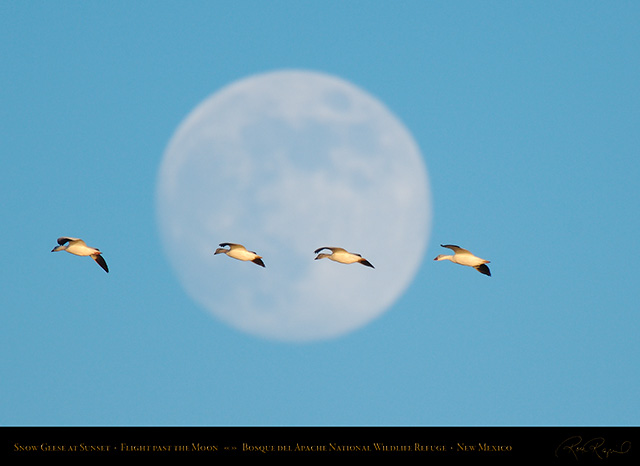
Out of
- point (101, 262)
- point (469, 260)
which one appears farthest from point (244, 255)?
point (469, 260)

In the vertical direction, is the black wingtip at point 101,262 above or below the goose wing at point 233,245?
below

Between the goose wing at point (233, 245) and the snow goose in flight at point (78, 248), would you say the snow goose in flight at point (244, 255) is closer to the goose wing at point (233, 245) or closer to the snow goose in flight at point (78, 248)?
the goose wing at point (233, 245)

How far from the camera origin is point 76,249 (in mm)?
35656

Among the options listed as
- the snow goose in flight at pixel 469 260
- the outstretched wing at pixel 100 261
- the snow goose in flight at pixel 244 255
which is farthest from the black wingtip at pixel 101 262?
the snow goose in flight at pixel 469 260

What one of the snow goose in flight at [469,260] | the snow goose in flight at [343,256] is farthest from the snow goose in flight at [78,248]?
the snow goose in flight at [469,260]

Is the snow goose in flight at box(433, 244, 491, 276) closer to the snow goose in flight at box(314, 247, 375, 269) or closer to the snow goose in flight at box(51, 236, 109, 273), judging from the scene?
the snow goose in flight at box(314, 247, 375, 269)

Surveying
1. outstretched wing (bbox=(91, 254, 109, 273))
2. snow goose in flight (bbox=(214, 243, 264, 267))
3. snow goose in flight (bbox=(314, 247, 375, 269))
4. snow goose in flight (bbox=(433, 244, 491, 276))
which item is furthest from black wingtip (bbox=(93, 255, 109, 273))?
snow goose in flight (bbox=(433, 244, 491, 276))

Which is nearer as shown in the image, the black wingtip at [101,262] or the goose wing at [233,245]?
the goose wing at [233,245]

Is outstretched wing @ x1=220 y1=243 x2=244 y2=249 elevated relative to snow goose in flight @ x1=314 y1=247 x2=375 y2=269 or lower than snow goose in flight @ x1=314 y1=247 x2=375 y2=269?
elevated

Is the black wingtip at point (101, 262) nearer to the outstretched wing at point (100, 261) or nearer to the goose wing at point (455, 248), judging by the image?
the outstretched wing at point (100, 261)

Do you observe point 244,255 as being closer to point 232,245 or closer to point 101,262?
point 232,245
